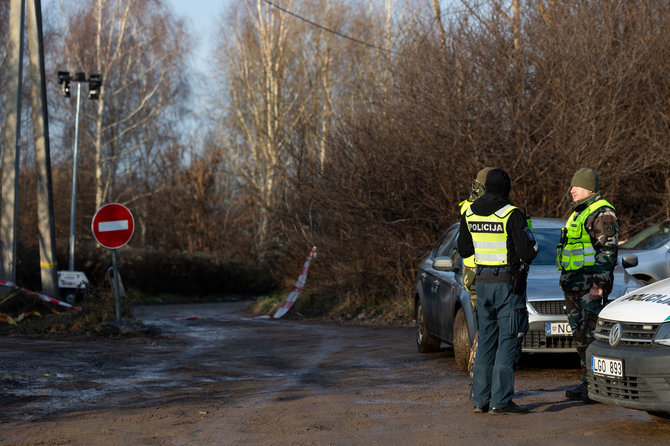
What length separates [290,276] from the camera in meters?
22.9

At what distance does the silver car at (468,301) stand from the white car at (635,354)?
89.9 inches

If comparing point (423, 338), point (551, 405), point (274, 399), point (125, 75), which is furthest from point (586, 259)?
point (125, 75)

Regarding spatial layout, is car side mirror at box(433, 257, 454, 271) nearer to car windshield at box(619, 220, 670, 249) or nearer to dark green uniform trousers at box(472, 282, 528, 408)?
dark green uniform trousers at box(472, 282, 528, 408)

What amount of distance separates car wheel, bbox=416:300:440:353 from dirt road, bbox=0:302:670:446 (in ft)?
0.46

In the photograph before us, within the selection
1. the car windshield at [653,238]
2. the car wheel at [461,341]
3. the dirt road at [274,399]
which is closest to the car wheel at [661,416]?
the dirt road at [274,399]

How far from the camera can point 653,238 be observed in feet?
51.0

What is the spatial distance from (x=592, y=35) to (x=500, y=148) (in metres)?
2.75

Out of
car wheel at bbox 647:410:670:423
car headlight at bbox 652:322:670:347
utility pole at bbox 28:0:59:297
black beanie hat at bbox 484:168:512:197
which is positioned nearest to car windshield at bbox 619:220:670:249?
black beanie hat at bbox 484:168:512:197

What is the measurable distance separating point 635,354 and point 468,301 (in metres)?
3.43

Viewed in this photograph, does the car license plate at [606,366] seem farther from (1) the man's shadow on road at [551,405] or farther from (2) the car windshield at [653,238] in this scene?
(2) the car windshield at [653,238]

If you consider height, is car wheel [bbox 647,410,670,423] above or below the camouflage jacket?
below

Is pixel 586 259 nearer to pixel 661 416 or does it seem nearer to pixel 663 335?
pixel 661 416

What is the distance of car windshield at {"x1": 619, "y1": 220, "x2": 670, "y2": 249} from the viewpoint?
15.4 m

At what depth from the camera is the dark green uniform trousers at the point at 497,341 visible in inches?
289
